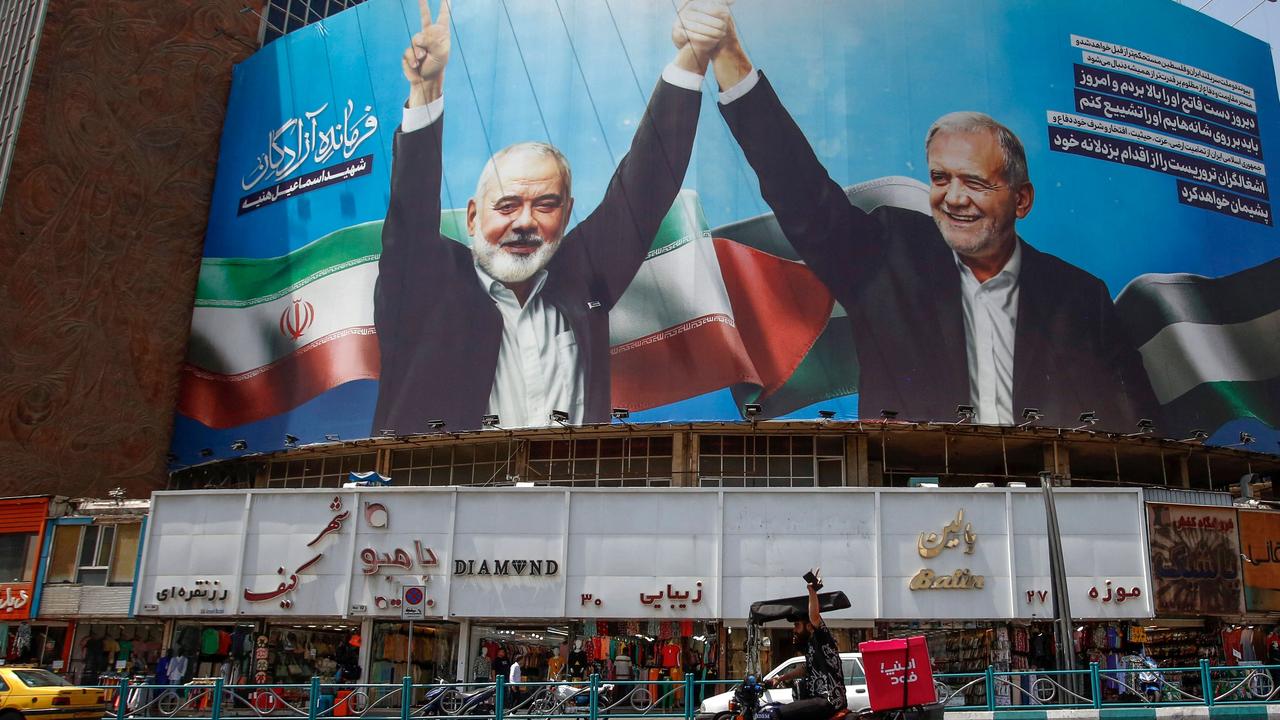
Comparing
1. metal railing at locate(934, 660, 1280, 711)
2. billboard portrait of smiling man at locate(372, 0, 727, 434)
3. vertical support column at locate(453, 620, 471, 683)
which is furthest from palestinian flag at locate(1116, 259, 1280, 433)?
vertical support column at locate(453, 620, 471, 683)

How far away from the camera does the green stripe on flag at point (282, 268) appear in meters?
37.2

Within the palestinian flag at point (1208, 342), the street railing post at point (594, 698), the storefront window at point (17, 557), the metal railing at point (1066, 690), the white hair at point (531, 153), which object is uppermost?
the white hair at point (531, 153)

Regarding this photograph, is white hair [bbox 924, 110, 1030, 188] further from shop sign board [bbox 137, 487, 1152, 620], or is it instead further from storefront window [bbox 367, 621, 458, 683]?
storefront window [bbox 367, 621, 458, 683]

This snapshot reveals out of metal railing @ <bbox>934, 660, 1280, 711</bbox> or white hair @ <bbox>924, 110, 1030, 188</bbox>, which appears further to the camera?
white hair @ <bbox>924, 110, 1030, 188</bbox>

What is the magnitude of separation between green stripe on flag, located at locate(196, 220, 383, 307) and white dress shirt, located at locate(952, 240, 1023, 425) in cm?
1863

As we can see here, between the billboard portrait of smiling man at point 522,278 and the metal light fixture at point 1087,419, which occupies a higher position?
the billboard portrait of smiling man at point 522,278

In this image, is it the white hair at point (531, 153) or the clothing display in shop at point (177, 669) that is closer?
the clothing display in shop at point (177, 669)

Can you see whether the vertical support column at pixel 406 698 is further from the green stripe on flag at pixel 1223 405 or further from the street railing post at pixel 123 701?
the green stripe on flag at pixel 1223 405

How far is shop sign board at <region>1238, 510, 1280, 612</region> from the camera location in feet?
86.4

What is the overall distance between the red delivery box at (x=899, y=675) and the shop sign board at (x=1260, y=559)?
58.1 feet

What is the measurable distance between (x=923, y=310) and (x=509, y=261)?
12.4 metres

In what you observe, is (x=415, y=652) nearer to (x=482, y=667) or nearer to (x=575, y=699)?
(x=482, y=667)

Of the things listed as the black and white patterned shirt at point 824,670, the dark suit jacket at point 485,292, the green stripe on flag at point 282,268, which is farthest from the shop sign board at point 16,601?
the black and white patterned shirt at point 824,670

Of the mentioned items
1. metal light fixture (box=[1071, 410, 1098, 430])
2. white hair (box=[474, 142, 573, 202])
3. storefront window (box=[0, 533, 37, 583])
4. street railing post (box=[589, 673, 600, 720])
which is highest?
white hair (box=[474, 142, 573, 202])
